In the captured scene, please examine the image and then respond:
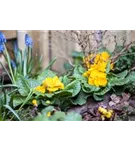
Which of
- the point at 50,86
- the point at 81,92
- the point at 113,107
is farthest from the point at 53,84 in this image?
the point at 113,107

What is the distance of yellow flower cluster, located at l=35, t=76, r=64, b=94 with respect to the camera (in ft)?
4.34

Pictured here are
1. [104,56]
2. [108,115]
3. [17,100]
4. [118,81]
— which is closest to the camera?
[108,115]

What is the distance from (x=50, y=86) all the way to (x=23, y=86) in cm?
11

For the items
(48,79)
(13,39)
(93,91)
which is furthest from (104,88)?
(13,39)

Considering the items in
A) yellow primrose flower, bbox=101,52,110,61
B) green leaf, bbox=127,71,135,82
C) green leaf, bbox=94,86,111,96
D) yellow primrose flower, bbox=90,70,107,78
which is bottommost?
green leaf, bbox=94,86,111,96

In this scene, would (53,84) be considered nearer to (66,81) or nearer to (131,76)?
(66,81)

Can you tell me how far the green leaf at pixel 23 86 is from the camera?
1.34 m

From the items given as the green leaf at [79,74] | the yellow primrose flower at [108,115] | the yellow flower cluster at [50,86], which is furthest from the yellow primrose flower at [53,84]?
the yellow primrose flower at [108,115]

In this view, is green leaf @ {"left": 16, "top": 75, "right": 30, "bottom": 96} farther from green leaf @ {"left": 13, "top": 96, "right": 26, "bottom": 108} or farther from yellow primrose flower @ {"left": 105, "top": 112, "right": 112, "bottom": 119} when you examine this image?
yellow primrose flower @ {"left": 105, "top": 112, "right": 112, "bottom": 119}

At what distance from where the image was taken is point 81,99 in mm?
1352

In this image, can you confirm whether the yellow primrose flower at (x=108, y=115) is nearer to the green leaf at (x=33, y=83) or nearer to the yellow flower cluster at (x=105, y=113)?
the yellow flower cluster at (x=105, y=113)

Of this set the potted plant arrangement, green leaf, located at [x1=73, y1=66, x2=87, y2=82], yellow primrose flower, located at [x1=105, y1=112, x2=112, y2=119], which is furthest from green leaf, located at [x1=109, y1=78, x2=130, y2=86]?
yellow primrose flower, located at [x1=105, y1=112, x2=112, y2=119]

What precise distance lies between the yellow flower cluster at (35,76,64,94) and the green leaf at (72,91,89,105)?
0.07 metres

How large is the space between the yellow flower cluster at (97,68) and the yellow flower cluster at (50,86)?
0.13 metres
